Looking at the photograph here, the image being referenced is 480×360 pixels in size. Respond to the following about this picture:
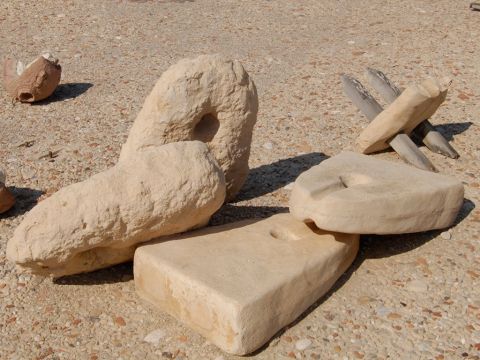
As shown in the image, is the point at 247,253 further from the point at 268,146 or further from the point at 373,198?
the point at 268,146

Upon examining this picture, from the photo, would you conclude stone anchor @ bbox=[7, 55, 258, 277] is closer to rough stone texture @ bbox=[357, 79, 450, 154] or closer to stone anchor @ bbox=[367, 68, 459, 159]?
rough stone texture @ bbox=[357, 79, 450, 154]

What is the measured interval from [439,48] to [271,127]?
10.1 ft

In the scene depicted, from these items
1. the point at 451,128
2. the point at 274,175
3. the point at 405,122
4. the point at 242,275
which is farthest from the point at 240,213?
the point at 451,128

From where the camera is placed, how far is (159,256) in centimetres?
423

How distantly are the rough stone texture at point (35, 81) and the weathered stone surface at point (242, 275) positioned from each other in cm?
363

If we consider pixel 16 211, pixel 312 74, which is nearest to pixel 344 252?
A: pixel 16 211

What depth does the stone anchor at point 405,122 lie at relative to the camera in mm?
5863

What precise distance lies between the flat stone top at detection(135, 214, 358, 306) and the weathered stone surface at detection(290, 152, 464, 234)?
0.18 metres

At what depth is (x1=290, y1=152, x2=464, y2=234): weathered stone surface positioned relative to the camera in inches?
170

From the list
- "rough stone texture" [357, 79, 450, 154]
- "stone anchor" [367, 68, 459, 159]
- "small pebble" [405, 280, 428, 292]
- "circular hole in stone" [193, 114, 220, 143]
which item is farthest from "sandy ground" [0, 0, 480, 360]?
"circular hole in stone" [193, 114, 220, 143]

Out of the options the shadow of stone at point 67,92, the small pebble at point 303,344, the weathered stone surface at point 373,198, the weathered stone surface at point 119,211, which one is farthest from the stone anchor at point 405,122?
the shadow of stone at point 67,92

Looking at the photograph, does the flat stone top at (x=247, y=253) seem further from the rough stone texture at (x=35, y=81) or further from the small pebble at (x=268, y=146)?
the rough stone texture at (x=35, y=81)

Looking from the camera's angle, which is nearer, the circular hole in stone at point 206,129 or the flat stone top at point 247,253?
the flat stone top at point 247,253

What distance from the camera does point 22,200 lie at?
562 centimetres
